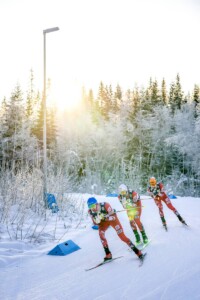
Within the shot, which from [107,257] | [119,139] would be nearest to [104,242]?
[107,257]

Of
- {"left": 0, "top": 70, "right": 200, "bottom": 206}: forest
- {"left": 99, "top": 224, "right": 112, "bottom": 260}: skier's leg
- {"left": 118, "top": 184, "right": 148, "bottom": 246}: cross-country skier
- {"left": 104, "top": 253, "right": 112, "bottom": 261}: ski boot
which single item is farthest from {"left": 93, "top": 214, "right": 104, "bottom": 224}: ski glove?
{"left": 0, "top": 70, "right": 200, "bottom": 206}: forest

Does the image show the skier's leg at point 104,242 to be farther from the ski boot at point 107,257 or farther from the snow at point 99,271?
the snow at point 99,271

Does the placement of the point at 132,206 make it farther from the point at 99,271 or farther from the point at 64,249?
the point at 99,271

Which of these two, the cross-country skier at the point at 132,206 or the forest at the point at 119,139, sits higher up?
the forest at the point at 119,139

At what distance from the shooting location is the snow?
172 inches

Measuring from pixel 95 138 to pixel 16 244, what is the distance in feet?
101

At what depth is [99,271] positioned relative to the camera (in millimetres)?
5531

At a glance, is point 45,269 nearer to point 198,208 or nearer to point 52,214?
point 52,214

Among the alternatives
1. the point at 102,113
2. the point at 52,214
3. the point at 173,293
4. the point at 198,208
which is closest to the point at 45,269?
the point at 173,293

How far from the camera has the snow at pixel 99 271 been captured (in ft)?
14.3

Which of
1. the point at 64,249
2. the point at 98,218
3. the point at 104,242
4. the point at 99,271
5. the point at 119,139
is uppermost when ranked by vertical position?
the point at 119,139

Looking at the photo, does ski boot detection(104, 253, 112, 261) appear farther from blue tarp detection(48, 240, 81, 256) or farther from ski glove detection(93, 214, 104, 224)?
blue tarp detection(48, 240, 81, 256)

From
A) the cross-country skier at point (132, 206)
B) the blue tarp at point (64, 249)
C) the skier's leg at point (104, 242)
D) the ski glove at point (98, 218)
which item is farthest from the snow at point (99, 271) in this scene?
the ski glove at point (98, 218)

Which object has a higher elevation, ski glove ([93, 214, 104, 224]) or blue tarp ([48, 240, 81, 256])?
ski glove ([93, 214, 104, 224])
